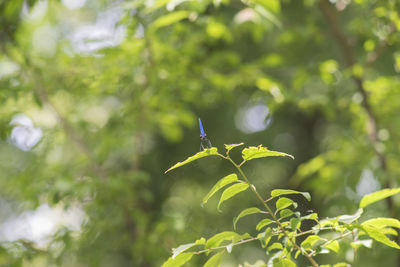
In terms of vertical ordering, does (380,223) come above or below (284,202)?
below

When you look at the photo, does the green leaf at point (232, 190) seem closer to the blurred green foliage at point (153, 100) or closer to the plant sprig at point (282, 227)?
the plant sprig at point (282, 227)

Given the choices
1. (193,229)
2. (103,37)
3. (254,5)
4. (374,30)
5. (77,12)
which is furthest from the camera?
(77,12)

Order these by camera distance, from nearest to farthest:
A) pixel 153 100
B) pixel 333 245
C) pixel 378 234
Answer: pixel 378 234
pixel 333 245
pixel 153 100

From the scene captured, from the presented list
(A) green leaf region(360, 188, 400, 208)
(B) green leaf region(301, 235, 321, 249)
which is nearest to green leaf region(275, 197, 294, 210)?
(B) green leaf region(301, 235, 321, 249)

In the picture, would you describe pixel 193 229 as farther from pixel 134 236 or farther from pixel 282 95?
pixel 282 95

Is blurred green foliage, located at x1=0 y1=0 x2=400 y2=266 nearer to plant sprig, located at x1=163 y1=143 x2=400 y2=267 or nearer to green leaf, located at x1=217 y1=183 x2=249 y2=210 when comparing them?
plant sprig, located at x1=163 y1=143 x2=400 y2=267

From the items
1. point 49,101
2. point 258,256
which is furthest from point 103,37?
point 258,256

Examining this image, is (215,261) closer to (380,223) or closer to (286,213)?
(286,213)

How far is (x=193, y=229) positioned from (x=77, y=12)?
3.59 m

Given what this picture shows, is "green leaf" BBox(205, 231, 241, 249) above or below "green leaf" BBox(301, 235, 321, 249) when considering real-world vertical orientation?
above

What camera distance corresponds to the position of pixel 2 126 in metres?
2.00

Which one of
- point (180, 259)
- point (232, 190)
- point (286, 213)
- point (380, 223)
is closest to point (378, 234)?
point (380, 223)

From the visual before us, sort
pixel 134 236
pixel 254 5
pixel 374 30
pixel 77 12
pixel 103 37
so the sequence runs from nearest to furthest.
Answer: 1. pixel 254 5
2. pixel 374 30
3. pixel 103 37
4. pixel 134 236
5. pixel 77 12

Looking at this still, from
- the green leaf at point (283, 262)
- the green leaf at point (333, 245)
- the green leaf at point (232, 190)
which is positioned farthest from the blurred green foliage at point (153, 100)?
the green leaf at point (232, 190)
